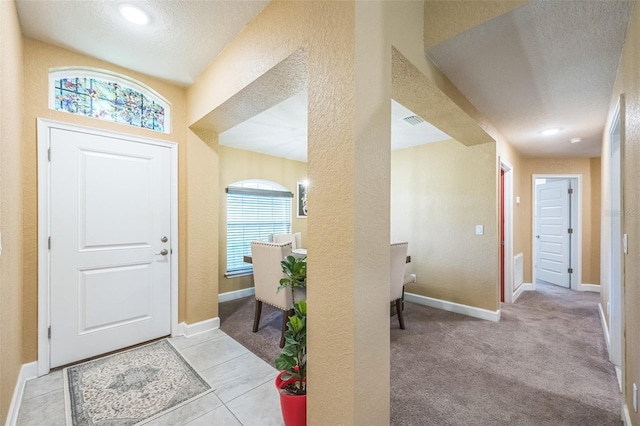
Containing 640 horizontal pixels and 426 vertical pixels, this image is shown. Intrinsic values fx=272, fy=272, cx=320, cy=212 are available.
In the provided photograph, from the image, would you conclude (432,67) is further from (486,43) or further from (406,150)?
(406,150)

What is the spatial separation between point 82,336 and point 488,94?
404 centimetres

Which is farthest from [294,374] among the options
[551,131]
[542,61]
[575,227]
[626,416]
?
[575,227]

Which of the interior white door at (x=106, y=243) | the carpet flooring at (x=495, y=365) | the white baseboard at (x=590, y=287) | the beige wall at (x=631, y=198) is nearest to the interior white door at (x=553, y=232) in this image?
the white baseboard at (x=590, y=287)

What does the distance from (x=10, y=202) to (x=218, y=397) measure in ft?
5.90

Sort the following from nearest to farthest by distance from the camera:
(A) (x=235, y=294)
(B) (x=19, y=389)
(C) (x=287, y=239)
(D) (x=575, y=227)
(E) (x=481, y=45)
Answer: (E) (x=481, y=45) < (B) (x=19, y=389) < (A) (x=235, y=294) < (C) (x=287, y=239) < (D) (x=575, y=227)

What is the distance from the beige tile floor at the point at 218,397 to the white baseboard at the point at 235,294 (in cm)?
158

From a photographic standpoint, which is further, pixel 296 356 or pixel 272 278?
pixel 272 278

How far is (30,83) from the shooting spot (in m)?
2.05

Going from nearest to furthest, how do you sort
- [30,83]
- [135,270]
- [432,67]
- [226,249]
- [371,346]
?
[371,346], [432,67], [30,83], [135,270], [226,249]

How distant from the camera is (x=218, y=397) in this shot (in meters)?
1.88

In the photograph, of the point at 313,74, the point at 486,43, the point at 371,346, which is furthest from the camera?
the point at 486,43

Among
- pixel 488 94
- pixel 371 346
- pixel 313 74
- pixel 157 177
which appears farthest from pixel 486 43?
pixel 157 177

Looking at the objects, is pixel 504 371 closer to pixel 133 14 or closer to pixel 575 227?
pixel 133 14

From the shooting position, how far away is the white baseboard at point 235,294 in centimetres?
407
